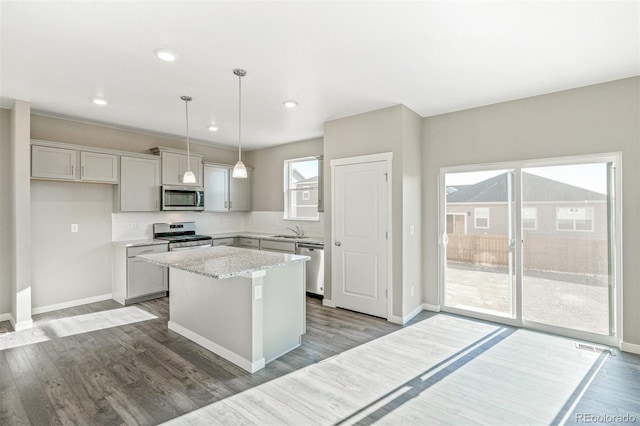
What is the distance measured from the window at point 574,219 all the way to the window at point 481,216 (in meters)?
0.73

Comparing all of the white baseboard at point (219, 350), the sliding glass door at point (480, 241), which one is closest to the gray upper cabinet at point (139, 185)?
the white baseboard at point (219, 350)

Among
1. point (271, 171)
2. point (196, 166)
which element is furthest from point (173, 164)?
point (271, 171)

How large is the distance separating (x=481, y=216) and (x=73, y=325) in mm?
5270

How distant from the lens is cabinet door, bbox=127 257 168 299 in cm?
459

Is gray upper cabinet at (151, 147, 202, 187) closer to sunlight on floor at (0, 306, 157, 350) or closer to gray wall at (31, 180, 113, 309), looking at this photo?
gray wall at (31, 180, 113, 309)

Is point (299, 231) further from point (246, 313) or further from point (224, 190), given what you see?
point (246, 313)

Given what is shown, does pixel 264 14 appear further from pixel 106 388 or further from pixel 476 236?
pixel 476 236

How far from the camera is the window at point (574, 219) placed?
3.33 m

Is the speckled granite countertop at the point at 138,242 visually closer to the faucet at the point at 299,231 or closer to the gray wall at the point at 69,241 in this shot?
the gray wall at the point at 69,241

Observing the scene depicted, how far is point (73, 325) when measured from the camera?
379 cm

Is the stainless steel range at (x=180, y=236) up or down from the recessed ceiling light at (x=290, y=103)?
down

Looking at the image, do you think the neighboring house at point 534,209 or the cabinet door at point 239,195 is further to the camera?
the cabinet door at point 239,195

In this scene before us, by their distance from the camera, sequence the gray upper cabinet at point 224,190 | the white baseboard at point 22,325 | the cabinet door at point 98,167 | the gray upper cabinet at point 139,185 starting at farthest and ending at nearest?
1. the gray upper cabinet at point 224,190
2. the gray upper cabinet at point 139,185
3. the cabinet door at point 98,167
4. the white baseboard at point 22,325

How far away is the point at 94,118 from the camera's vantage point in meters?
4.46
